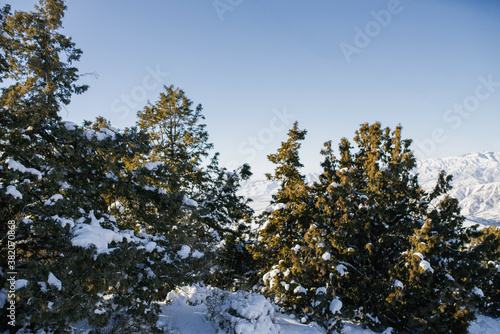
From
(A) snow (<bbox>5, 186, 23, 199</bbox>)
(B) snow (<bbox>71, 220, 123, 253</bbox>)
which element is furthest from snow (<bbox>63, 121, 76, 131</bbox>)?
(B) snow (<bbox>71, 220, 123, 253</bbox>)

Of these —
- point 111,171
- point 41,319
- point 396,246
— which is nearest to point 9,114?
point 111,171

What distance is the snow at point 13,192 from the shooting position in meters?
4.88

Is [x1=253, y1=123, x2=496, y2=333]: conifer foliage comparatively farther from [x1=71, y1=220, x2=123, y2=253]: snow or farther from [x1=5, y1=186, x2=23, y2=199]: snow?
[x1=5, y1=186, x2=23, y2=199]: snow

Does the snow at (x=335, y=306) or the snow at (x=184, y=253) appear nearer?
the snow at (x=184, y=253)

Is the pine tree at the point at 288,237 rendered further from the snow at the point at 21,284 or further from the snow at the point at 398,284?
the snow at the point at 21,284

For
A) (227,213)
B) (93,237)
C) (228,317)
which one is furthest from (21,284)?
(227,213)

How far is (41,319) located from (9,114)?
4.86m

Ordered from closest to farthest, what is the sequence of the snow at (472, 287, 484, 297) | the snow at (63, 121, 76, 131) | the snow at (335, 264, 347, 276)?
the snow at (63, 121, 76, 131) → the snow at (335, 264, 347, 276) → the snow at (472, 287, 484, 297)

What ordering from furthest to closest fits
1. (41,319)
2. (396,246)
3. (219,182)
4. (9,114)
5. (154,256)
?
(219,182) → (396,246) → (154,256) → (9,114) → (41,319)

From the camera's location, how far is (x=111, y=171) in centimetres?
695

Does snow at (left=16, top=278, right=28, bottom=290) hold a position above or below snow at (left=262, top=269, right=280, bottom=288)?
below

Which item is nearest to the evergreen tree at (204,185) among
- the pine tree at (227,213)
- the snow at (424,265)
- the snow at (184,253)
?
the pine tree at (227,213)

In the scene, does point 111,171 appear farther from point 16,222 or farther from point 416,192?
point 416,192

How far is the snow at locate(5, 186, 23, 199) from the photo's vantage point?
4884mm
